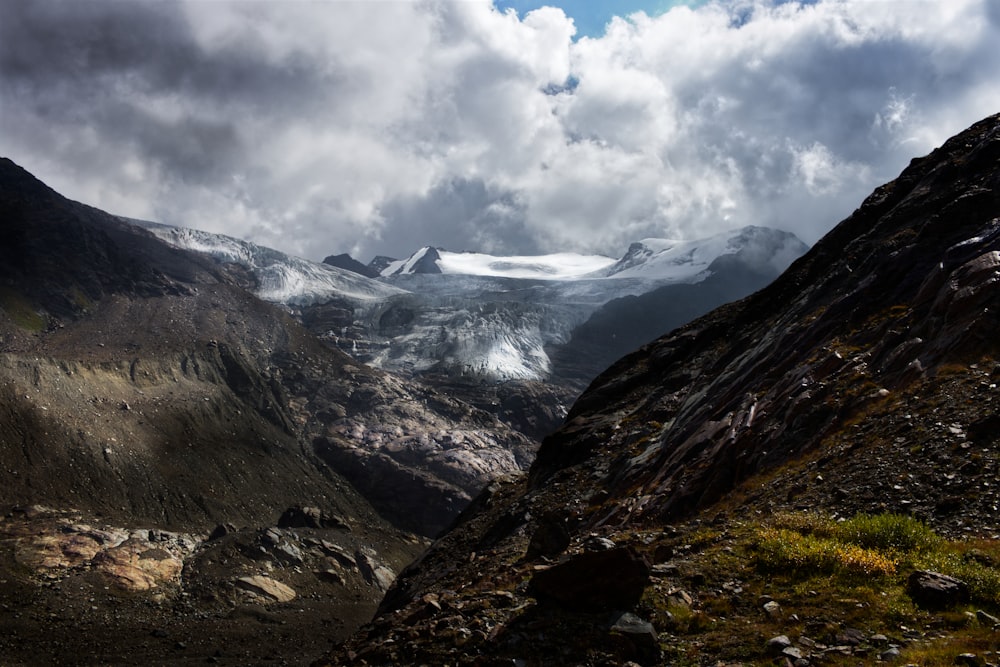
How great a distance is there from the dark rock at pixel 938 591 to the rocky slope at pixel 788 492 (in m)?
0.10

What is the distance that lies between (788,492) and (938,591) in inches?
485

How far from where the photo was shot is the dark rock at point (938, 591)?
1435 centimetres

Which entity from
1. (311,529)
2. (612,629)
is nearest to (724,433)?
(612,629)

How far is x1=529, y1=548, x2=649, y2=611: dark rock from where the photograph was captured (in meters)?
→ 16.4

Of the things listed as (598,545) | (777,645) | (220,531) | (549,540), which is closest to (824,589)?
(777,645)

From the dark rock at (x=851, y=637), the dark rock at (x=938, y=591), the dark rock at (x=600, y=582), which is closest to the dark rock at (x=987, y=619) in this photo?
the dark rock at (x=938, y=591)

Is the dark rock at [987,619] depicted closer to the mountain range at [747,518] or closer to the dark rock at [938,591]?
the mountain range at [747,518]

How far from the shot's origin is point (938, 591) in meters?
14.4

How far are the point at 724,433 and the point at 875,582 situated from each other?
22.9 meters

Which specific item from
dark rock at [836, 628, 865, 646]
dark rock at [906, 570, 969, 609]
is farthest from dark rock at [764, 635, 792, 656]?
dark rock at [906, 570, 969, 609]

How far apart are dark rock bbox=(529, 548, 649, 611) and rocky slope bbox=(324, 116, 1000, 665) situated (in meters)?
0.04

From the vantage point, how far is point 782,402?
36.2 m

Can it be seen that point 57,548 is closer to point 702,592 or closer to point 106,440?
point 106,440

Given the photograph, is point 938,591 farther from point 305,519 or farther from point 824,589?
point 305,519
